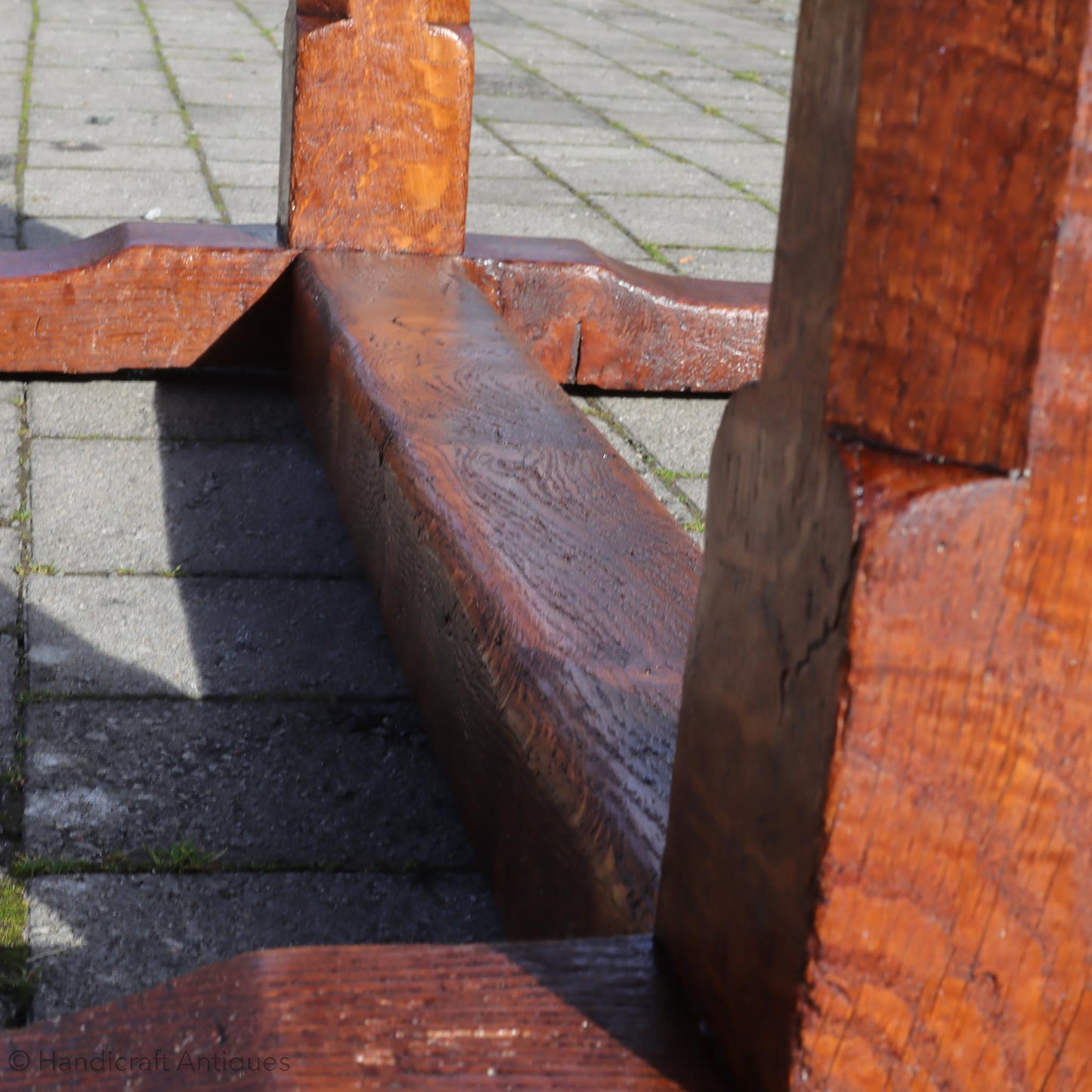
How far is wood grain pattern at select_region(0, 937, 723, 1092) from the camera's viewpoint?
2.57 feet

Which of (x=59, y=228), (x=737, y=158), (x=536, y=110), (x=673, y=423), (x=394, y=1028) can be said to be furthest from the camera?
(x=536, y=110)

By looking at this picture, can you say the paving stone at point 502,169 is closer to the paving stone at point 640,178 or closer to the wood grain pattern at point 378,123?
the paving stone at point 640,178

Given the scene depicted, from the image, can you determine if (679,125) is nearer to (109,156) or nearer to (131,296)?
(109,156)

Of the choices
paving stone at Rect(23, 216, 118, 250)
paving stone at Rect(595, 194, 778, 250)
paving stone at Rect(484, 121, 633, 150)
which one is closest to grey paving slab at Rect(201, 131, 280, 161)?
paving stone at Rect(484, 121, 633, 150)

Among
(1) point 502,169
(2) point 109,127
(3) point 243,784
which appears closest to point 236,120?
(2) point 109,127

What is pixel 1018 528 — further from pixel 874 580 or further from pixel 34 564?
pixel 34 564

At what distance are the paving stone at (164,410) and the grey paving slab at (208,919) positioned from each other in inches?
45.6

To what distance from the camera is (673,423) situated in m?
2.64

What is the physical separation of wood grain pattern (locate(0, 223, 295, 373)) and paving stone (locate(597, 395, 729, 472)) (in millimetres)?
610

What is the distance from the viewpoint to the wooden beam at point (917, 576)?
0.60 metres

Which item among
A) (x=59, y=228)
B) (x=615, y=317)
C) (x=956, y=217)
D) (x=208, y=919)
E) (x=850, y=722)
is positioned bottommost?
(x=208, y=919)

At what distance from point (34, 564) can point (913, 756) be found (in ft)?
4.91

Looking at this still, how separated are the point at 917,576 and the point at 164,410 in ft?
6.69

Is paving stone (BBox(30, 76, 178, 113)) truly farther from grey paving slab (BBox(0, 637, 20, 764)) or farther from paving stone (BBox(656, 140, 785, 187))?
grey paving slab (BBox(0, 637, 20, 764))
